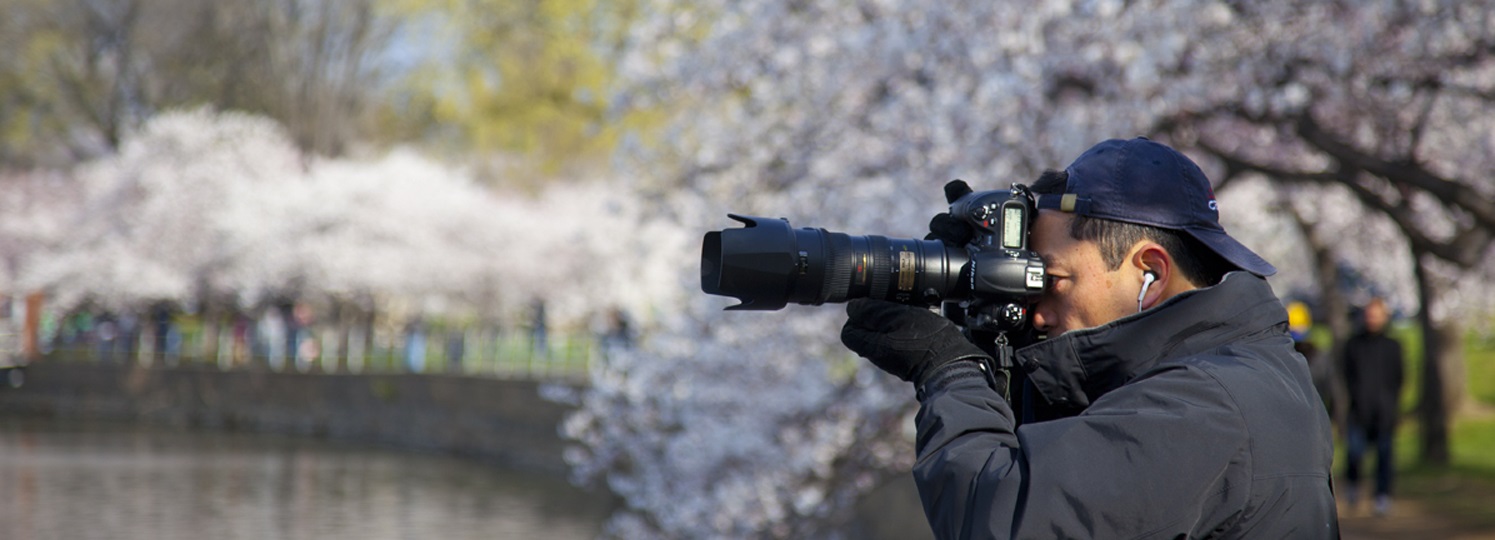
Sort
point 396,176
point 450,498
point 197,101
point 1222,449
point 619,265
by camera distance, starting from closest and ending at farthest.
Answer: point 1222,449 < point 450,498 < point 619,265 < point 396,176 < point 197,101

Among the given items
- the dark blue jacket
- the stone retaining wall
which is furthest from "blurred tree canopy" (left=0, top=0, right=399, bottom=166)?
the dark blue jacket

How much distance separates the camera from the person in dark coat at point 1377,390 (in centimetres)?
1005

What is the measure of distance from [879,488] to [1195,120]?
2531mm

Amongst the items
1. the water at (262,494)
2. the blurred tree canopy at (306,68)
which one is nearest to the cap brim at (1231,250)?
the water at (262,494)

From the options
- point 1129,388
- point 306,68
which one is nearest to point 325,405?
point 306,68

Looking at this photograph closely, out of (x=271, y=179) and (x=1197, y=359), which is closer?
(x=1197, y=359)

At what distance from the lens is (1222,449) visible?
1.76 m

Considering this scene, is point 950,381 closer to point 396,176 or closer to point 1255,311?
point 1255,311

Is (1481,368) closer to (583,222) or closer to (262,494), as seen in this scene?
(583,222)

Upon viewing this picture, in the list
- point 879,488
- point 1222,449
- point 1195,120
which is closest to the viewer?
point 1222,449

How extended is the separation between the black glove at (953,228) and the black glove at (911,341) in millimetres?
155

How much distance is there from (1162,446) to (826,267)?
1.88 ft

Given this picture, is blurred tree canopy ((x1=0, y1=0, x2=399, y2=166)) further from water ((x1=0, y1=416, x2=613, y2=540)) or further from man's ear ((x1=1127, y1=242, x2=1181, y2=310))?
man's ear ((x1=1127, y1=242, x2=1181, y2=310))

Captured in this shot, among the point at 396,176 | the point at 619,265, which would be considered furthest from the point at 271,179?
the point at 619,265
